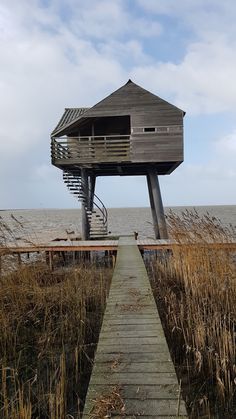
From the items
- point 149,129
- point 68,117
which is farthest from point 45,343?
point 68,117

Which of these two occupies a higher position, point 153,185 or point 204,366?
point 153,185

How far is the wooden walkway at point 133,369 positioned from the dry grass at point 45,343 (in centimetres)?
39

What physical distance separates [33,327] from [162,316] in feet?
7.47

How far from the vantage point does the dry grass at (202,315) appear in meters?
4.03

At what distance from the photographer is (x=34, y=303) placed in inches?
267

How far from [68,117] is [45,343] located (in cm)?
1527

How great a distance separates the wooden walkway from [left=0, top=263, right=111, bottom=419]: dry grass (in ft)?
1.27

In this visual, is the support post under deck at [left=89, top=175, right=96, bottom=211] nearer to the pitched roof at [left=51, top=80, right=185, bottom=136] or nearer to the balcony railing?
the balcony railing

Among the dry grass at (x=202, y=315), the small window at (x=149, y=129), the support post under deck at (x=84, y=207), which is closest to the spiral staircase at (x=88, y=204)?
the support post under deck at (x=84, y=207)

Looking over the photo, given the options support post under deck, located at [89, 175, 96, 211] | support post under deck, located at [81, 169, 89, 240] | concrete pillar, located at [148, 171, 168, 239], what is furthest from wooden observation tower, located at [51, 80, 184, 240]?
support post under deck, located at [89, 175, 96, 211]

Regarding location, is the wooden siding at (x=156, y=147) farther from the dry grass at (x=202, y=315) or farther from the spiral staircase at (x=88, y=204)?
the dry grass at (x=202, y=315)

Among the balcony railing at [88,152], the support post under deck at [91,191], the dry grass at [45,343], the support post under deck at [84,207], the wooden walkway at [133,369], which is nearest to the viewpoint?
the wooden walkway at [133,369]

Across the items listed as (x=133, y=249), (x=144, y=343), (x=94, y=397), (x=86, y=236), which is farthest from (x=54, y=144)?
(x=94, y=397)

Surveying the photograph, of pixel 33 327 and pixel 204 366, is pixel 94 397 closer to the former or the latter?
pixel 204 366
